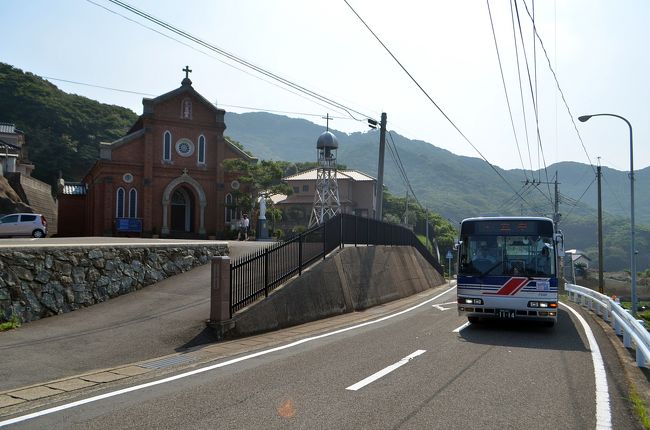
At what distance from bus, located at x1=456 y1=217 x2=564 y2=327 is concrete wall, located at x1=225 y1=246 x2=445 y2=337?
13.5 ft

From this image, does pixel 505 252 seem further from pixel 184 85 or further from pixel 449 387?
pixel 184 85

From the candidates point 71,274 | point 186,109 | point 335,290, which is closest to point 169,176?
point 186,109

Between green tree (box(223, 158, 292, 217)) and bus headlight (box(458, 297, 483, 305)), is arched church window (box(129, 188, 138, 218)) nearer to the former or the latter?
green tree (box(223, 158, 292, 217))

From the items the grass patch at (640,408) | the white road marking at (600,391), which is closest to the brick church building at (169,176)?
the white road marking at (600,391)

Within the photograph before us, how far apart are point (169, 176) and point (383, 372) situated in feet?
98.3

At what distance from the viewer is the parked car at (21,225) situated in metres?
26.4

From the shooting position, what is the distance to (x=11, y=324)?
11.4 m

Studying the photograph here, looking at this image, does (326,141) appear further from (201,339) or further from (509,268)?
(201,339)

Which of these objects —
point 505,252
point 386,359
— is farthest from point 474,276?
point 386,359

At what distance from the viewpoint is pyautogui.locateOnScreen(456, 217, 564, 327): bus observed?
483 inches

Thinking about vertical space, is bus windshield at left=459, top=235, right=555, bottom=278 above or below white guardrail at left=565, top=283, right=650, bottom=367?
above

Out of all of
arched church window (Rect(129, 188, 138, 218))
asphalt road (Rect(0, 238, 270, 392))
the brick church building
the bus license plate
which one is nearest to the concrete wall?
asphalt road (Rect(0, 238, 270, 392))

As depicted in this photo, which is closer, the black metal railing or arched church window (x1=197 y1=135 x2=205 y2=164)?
the black metal railing

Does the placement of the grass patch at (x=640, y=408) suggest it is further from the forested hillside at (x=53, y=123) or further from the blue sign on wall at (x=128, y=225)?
the forested hillside at (x=53, y=123)
